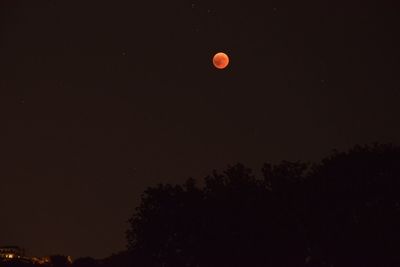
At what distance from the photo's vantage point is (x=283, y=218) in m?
35.6

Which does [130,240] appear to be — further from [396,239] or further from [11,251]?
[11,251]

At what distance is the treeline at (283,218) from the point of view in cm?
3472

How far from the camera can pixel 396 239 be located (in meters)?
33.9

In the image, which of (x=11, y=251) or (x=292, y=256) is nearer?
(x=292, y=256)

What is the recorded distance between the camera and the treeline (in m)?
34.7

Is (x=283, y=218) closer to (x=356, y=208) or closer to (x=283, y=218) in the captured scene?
(x=283, y=218)

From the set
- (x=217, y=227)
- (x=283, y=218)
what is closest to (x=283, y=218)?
(x=283, y=218)

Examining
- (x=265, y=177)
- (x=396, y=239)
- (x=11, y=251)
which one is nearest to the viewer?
(x=396, y=239)

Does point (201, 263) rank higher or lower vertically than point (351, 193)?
lower

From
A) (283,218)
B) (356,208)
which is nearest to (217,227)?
(283,218)

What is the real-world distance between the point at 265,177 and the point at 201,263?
6.36 metres

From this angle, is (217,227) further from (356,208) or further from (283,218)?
(356,208)

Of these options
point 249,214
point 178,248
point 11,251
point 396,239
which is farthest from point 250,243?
point 11,251

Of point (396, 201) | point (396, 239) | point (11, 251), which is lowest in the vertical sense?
point (396, 239)
